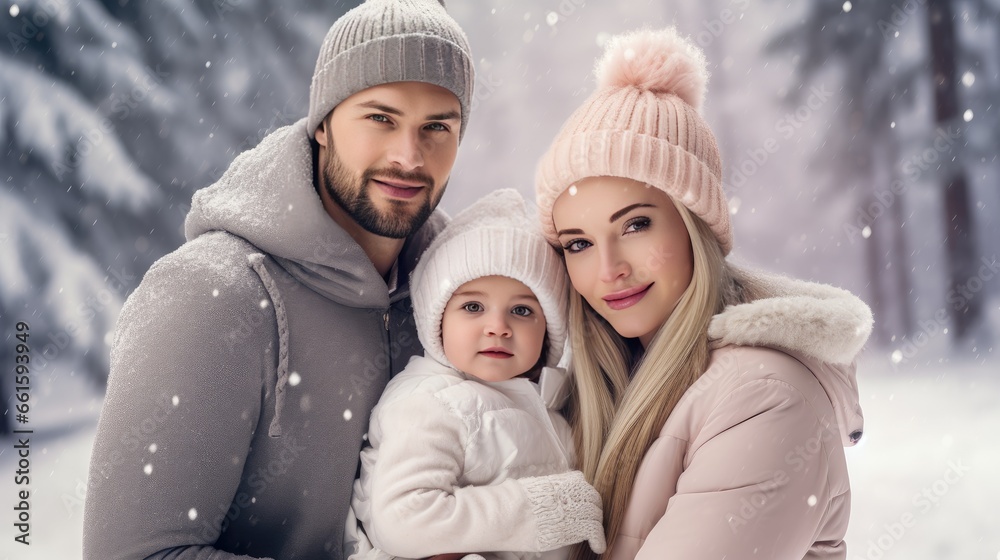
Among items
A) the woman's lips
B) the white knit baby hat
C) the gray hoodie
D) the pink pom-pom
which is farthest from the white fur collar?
the gray hoodie

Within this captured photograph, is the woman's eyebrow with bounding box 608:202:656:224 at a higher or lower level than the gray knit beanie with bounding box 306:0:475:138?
lower

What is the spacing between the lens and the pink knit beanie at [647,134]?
7.04 feet

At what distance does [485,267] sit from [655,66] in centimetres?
75

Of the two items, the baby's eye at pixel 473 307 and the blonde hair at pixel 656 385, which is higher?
the baby's eye at pixel 473 307

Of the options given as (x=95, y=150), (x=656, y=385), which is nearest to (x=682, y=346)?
(x=656, y=385)

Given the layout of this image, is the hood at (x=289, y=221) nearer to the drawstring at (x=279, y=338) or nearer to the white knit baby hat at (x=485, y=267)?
the drawstring at (x=279, y=338)

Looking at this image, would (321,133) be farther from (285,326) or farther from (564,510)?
(564,510)

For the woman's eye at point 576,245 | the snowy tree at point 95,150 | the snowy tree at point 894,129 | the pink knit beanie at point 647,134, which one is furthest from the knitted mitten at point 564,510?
the snowy tree at point 894,129

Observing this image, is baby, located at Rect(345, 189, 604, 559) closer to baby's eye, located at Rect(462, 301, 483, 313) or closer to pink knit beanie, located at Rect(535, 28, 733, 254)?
baby's eye, located at Rect(462, 301, 483, 313)

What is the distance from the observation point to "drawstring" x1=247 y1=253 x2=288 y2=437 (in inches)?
85.2

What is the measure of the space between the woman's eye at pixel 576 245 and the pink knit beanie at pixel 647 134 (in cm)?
9

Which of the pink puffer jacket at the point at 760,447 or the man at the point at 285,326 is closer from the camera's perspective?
the pink puffer jacket at the point at 760,447

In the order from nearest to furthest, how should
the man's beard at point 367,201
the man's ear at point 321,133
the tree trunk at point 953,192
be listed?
the man's beard at point 367,201, the man's ear at point 321,133, the tree trunk at point 953,192

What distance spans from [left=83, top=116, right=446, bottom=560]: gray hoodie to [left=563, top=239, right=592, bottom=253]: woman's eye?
587 mm
